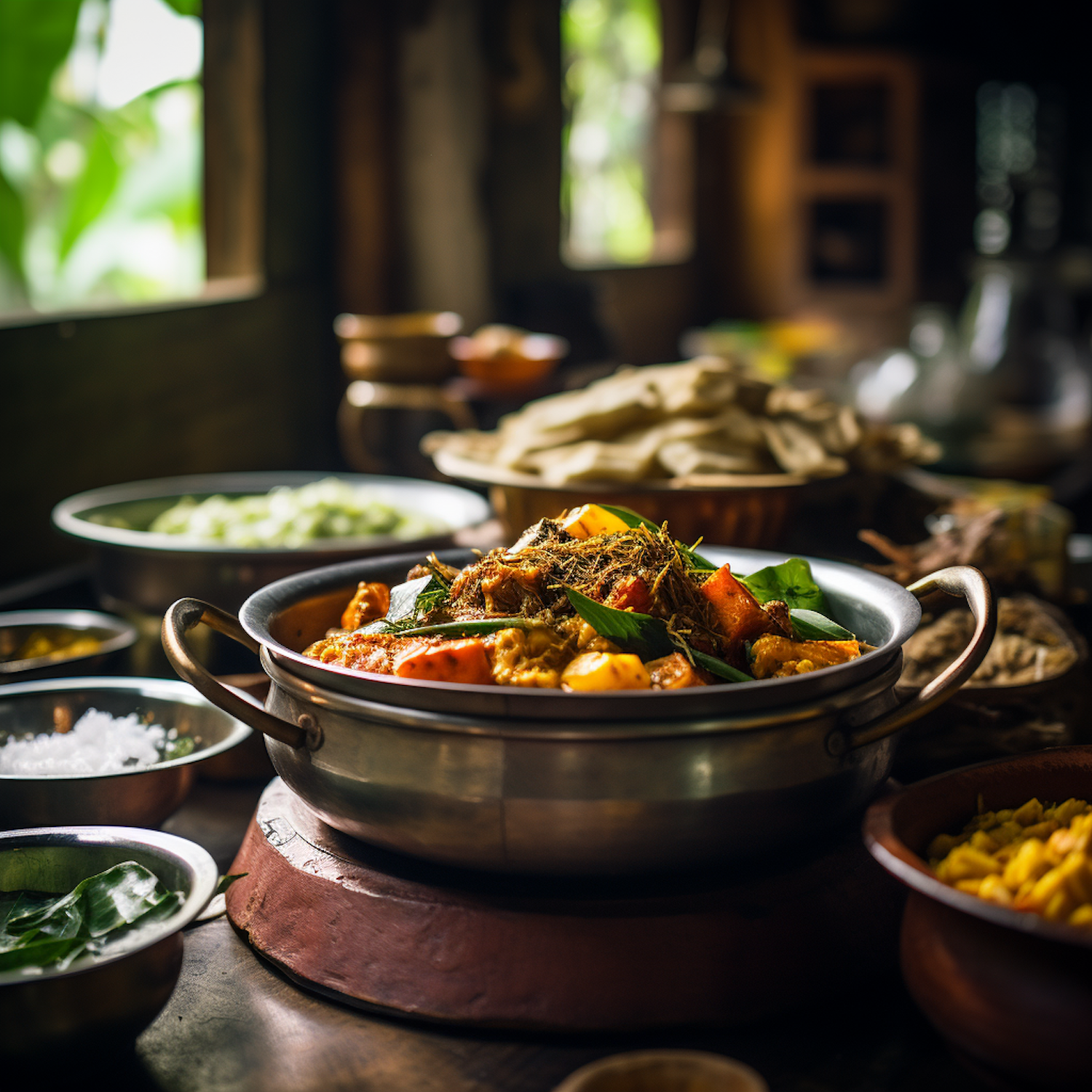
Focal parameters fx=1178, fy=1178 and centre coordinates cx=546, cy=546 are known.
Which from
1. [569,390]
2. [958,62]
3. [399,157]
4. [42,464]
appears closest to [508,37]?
[399,157]

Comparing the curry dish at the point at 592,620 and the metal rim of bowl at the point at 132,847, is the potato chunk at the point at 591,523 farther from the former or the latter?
the metal rim of bowl at the point at 132,847

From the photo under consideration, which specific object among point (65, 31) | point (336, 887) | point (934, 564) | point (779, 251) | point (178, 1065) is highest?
point (65, 31)

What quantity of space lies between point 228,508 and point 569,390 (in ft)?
5.34

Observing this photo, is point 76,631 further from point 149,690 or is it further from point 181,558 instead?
point 149,690

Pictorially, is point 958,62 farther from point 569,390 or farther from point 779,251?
point 569,390

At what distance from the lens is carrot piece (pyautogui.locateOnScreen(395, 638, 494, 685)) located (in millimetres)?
1314

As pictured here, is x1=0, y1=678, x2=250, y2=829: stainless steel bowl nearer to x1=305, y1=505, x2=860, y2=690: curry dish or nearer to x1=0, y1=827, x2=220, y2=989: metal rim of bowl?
x1=0, y1=827, x2=220, y2=989: metal rim of bowl

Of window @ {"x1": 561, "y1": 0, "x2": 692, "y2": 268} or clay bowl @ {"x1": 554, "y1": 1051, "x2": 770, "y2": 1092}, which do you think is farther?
window @ {"x1": 561, "y1": 0, "x2": 692, "y2": 268}

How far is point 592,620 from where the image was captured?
1379 millimetres

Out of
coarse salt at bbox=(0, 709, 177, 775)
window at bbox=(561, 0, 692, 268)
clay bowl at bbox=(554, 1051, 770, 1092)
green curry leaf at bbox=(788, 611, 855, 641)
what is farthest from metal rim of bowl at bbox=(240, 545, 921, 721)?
window at bbox=(561, 0, 692, 268)

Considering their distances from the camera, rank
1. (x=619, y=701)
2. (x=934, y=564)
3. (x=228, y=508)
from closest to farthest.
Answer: (x=619, y=701), (x=934, y=564), (x=228, y=508)

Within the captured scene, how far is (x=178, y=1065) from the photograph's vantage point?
1270 mm

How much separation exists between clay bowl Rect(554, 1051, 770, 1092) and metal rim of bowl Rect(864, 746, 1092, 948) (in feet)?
0.77

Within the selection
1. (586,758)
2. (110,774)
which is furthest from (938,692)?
(110,774)
